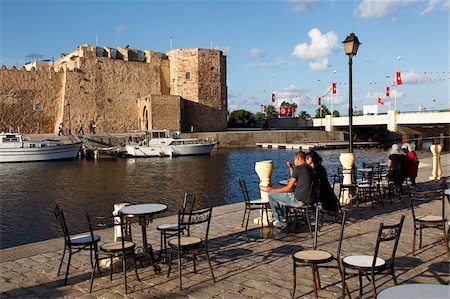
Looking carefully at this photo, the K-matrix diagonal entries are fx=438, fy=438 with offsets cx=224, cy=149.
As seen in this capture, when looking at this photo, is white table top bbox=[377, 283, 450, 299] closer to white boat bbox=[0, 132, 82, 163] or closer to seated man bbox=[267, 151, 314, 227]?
seated man bbox=[267, 151, 314, 227]

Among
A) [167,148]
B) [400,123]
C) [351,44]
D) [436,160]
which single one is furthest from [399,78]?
[351,44]

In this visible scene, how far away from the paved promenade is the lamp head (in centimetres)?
394

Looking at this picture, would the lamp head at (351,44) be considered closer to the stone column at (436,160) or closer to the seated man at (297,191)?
the seated man at (297,191)

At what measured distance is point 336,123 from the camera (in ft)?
160

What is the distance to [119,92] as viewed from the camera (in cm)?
4641

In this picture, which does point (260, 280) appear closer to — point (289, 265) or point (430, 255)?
point (289, 265)

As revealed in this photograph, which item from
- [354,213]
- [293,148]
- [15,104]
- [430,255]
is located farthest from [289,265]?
[15,104]

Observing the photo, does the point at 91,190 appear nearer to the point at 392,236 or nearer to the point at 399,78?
the point at 392,236

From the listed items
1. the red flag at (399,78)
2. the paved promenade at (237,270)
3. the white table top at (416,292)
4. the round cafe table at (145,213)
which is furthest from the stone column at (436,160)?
the red flag at (399,78)

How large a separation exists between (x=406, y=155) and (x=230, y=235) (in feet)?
18.6

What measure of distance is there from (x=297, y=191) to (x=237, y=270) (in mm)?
1877

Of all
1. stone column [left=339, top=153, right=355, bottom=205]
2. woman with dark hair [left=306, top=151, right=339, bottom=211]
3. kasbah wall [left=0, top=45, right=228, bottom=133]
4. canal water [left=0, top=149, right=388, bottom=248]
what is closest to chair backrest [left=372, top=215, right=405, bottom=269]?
woman with dark hair [left=306, top=151, right=339, bottom=211]

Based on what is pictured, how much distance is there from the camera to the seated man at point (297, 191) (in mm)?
6349

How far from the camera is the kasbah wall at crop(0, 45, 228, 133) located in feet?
138
